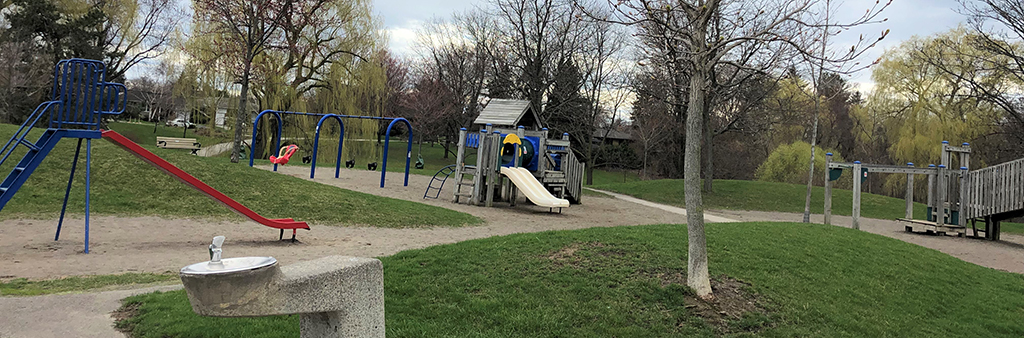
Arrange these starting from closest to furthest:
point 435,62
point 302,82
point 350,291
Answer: point 350,291 → point 302,82 → point 435,62

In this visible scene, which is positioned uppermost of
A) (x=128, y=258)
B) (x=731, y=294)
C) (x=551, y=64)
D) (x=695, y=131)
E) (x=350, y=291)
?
(x=551, y=64)

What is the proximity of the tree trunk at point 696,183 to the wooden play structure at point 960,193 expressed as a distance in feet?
35.5

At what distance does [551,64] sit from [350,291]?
3267cm

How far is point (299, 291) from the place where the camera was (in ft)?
8.13

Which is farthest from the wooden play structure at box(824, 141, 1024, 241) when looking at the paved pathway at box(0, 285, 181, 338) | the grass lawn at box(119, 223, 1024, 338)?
the paved pathway at box(0, 285, 181, 338)

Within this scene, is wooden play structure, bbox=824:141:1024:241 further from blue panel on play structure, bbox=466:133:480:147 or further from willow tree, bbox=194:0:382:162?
willow tree, bbox=194:0:382:162

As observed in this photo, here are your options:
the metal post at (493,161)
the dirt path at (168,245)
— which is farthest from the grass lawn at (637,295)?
the metal post at (493,161)

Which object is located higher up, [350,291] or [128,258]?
[350,291]

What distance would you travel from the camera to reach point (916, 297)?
6.81 meters

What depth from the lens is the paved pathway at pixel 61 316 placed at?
409 cm

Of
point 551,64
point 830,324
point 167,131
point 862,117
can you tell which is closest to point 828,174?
point 830,324

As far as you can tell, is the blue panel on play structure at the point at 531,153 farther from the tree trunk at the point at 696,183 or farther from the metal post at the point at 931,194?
the tree trunk at the point at 696,183

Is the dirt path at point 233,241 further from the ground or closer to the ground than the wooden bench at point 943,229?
closer to the ground

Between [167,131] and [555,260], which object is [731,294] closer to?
[555,260]
